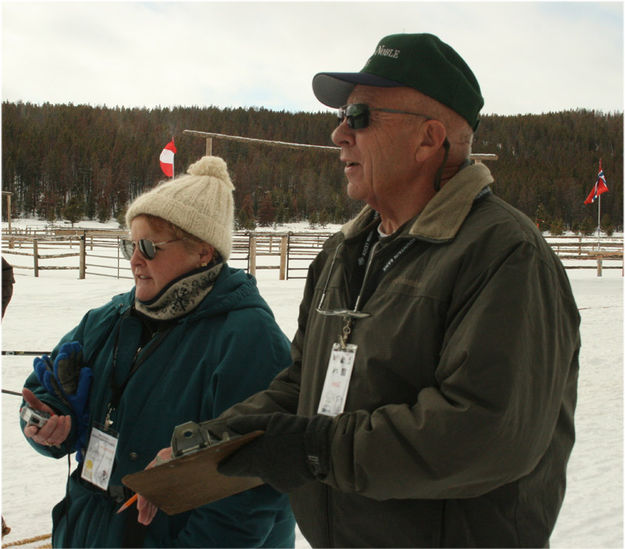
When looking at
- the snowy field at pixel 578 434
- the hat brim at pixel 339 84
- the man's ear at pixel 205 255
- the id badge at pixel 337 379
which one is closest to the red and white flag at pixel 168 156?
the snowy field at pixel 578 434

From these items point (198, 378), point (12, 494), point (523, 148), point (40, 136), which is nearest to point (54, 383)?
point (198, 378)

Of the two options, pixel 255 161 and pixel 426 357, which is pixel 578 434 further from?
pixel 255 161

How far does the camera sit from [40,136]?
6875cm

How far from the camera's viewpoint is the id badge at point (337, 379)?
1.24 meters

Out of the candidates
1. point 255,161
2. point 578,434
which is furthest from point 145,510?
point 255,161

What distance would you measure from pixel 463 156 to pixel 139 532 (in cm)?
134

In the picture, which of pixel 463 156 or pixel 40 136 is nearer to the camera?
pixel 463 156

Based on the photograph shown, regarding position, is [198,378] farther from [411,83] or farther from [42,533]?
[42,533]

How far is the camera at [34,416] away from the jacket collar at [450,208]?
1.29 metres

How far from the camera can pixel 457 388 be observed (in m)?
Result: 1.02

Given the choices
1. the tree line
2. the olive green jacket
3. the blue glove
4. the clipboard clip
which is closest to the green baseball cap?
the olive green jacket

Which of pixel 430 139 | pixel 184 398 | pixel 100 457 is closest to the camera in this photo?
pixel 430 139

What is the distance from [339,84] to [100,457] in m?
1.32

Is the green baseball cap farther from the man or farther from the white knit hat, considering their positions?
the white knit hat
